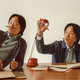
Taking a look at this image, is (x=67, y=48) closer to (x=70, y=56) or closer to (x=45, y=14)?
(x=70, y=56)

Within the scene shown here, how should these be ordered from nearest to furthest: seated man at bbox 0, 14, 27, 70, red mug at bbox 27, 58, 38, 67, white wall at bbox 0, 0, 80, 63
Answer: seated man at bbox 0, 14, 27, 70, red mug at bbox 27, 58, 38, 67, white wall at bbox 0, 0, 80, 63

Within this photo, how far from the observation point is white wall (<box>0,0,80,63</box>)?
4.55 ft

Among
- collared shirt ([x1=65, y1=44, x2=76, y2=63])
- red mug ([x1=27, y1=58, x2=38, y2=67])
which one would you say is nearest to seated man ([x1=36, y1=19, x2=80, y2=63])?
collared shirt ([x1=65, y1=44, x2=76, y2=63])

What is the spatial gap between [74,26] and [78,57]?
1.25ft

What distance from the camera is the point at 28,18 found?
141 cm

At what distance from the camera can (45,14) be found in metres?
1.48

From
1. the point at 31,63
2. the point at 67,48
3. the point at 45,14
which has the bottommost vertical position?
the point at 31,63

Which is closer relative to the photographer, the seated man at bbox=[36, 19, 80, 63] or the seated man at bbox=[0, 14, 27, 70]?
the seated man at bbox=[0, 14, 27, 70]

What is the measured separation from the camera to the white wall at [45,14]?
1.39 m

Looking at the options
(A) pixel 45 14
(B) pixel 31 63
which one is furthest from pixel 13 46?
(A) pixel 45 14

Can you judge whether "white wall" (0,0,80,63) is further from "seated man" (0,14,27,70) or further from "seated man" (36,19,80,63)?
"seated man" (0,14,27,70)

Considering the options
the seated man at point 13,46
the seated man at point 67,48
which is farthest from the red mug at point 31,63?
the seated man at point 67,48

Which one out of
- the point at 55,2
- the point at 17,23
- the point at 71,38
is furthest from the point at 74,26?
the point at 17,23

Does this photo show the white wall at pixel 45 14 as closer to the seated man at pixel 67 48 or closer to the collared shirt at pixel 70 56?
the seated man at pixel 67 48
